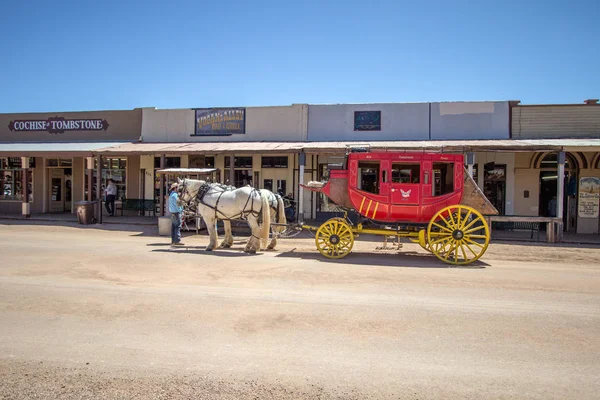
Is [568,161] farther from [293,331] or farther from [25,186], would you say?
[25,186]

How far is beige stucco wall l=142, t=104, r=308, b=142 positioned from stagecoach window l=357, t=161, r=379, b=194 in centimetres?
911

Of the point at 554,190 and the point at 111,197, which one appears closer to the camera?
the point at 554,190

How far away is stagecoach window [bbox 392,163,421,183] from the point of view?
9578 millimetres

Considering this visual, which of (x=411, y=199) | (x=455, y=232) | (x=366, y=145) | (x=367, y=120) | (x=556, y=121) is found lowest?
(x=455, y=232)

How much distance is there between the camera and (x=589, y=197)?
1642 cm

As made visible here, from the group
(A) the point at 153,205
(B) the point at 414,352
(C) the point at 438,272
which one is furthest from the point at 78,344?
(A) the point at 153,205

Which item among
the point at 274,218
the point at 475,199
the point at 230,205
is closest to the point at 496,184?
the point at 475,199

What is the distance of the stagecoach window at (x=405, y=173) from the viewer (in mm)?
9578

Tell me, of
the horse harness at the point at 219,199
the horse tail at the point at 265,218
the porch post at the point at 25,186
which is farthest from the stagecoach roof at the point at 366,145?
the horse harness at the point at 219,199

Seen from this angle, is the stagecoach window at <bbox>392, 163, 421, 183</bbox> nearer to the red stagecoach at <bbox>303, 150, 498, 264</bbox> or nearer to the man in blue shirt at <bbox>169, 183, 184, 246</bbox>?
the red stagecoach at <bbox>303, 150, 498, 264</bbox>

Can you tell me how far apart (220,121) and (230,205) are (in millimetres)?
10068

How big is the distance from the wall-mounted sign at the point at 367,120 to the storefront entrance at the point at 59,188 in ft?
51.4

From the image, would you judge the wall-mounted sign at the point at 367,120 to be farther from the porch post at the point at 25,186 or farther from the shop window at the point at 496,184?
the porch post at the point at 25,186

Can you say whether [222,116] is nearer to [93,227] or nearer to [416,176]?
[93,227]
